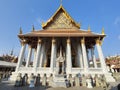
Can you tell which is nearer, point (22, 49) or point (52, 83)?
point (52, 83)

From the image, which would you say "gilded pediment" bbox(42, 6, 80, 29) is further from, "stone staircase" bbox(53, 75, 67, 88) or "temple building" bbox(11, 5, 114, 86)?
"stone staircase" bbox(53, 75, 67, 88)

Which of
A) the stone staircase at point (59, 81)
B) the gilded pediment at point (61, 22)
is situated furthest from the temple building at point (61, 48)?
the stone staircase at point (59, 81)

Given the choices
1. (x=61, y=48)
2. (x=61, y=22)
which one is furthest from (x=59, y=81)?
(x=61, y=22)

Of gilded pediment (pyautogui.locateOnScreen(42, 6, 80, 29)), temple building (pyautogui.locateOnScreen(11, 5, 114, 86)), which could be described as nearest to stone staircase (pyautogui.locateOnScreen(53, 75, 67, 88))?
temple building (pyautogui.locateOnScreen(11, 5, 114, 86))

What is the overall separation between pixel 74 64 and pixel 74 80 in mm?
6986

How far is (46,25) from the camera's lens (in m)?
17.3

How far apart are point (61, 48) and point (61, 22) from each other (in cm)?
415

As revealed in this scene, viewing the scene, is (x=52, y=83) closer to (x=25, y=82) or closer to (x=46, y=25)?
(x=25, y=82)

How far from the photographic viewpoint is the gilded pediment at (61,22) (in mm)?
17256

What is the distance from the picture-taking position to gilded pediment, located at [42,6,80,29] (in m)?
17.3

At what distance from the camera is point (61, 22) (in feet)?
57.5

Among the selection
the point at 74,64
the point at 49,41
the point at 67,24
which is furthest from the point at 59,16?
the point at 74,64

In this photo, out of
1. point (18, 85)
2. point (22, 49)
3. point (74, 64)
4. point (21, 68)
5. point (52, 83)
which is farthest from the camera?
point (74, 64)

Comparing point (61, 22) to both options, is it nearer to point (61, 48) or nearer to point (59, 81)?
point (61, 48)
